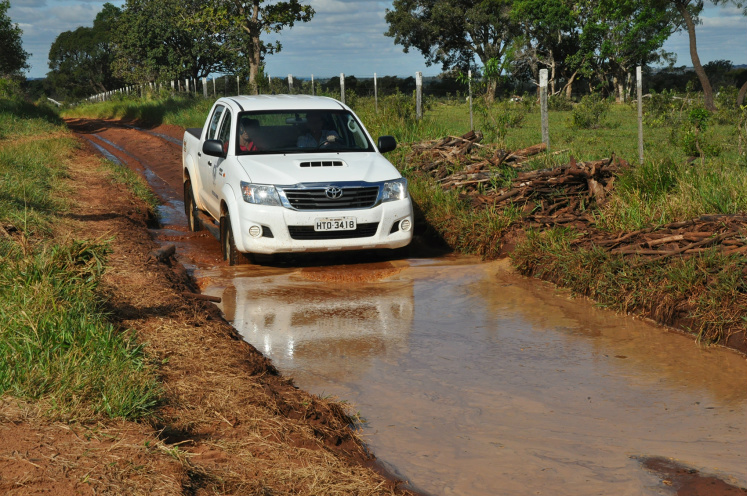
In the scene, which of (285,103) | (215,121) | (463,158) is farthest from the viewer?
(463,158)

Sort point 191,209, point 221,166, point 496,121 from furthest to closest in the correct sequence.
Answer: point 496,121 → point 191,209 → point 221,166

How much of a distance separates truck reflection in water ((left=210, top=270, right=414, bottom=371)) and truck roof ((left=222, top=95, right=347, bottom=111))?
213 cm

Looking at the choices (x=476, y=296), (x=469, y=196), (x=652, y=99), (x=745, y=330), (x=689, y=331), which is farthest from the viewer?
(x=652, y=99)

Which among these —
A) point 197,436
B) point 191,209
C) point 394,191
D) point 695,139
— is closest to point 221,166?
point 394,191

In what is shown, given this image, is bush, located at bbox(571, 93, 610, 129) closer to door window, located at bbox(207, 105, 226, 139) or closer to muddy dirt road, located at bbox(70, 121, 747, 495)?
door window, located at bbox(207, 105, 226, 139)

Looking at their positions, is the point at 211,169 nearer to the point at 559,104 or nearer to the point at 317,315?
the point at 317,315

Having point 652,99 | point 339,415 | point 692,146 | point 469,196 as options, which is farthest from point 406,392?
point 652,99

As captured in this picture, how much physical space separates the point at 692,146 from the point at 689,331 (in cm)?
880

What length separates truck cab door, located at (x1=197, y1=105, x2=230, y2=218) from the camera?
977 centimetres

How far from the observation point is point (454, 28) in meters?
60.1

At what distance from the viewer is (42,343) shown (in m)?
4.77

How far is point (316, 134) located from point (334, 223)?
1.60 metres

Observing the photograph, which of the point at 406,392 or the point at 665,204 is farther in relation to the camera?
the point at 665,204

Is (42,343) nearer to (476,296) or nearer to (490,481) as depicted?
(490,481)
